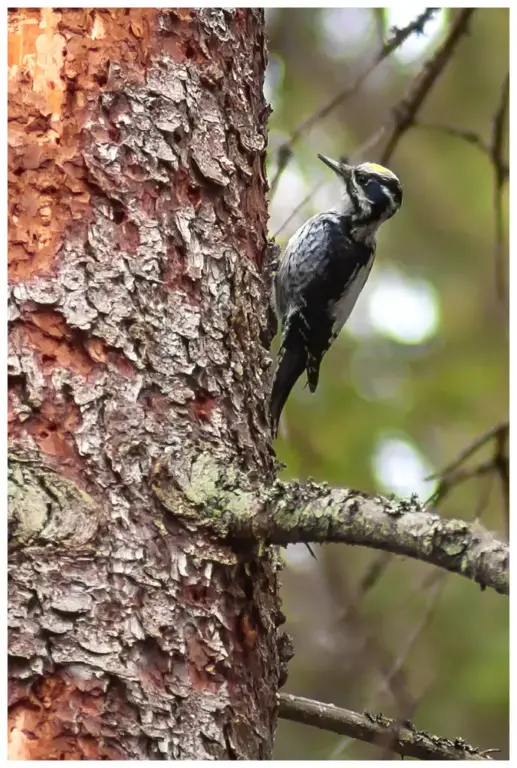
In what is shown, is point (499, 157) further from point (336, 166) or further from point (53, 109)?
point (336, 166)

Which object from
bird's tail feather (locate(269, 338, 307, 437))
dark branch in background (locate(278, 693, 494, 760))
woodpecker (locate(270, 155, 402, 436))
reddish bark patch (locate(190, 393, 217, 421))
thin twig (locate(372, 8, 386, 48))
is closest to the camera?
reddish bark patch (locate(190, 393, 217, 421))

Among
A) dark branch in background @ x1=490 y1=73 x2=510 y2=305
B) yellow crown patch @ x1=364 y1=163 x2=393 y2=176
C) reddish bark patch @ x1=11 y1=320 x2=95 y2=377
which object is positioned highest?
yellow crown patch @ x1=364 y1=163 x2=393 y2=176

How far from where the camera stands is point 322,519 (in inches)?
63.9

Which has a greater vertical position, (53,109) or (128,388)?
(53,109)

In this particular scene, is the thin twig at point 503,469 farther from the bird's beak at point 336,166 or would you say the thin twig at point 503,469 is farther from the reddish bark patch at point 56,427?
the bird's beak at point 336,166

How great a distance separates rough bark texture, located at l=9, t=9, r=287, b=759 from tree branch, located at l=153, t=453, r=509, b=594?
40 mm

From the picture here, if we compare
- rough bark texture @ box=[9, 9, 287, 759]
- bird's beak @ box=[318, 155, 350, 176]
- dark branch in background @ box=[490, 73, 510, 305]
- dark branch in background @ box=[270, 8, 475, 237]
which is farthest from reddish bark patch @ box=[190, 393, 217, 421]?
bird's beak @ box=[318, 155, 350, 176]

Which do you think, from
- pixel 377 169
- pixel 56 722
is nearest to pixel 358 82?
pixel 377 169

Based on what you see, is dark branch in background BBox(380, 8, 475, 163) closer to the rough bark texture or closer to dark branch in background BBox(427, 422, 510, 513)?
the rough bark texture

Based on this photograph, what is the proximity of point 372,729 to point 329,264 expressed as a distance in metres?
2.01

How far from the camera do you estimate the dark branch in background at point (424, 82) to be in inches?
88.9

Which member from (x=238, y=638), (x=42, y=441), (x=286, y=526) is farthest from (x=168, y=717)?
(x=42, y=441)

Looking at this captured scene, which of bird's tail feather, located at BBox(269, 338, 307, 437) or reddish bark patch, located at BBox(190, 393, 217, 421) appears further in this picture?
bird's tail feather, located at BBox(269, 338, 307, 437)

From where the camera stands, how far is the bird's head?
3504 millimetres
